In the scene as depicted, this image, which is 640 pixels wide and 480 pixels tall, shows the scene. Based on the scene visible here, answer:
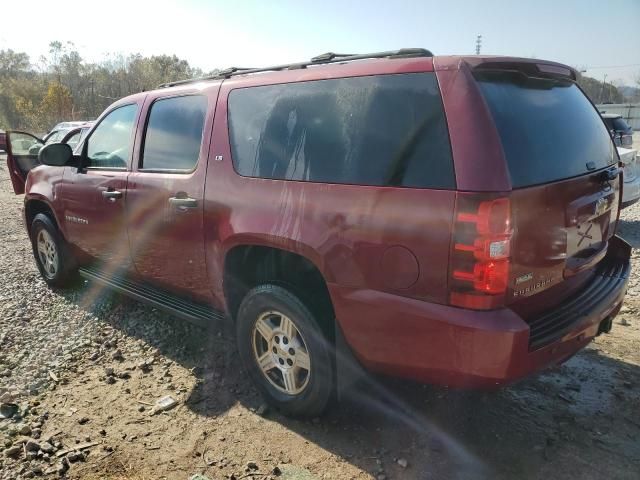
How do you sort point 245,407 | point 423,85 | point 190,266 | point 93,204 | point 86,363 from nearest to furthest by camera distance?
point 423,85 → point 245,407 → point 190,266 → point 86,363 → point 93,204

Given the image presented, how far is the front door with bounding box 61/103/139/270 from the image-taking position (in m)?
3.90

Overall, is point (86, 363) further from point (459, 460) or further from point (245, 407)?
point (459, 460)

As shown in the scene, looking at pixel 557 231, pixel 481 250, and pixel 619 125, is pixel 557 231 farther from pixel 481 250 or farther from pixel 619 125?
A: pixel 619 125

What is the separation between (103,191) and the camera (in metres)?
4.00

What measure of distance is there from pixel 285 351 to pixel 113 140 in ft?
8.30

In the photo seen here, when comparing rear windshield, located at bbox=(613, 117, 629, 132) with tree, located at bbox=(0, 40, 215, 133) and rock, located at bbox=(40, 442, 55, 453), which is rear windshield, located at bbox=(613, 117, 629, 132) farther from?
tree, located at bbox=(0, 40, 215, 133)

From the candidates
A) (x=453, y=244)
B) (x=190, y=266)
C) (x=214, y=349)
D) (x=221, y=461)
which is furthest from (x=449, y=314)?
(x=214, y=349)

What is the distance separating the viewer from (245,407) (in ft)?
10.2

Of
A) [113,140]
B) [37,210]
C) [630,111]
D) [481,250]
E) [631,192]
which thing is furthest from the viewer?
[630,111]

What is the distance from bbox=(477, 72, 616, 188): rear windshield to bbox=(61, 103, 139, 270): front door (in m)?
2.80

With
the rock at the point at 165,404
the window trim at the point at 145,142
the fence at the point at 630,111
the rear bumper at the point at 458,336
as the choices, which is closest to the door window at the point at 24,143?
the window trim at the point at 145,142

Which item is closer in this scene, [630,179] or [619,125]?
[630,179]

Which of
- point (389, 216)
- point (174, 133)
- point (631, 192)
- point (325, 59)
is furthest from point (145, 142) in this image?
point (631, 192)

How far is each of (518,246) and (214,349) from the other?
2568 mm
